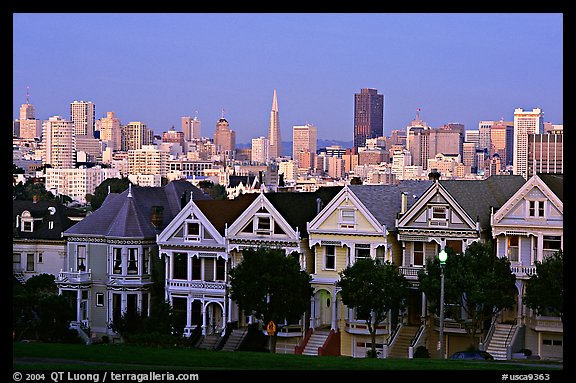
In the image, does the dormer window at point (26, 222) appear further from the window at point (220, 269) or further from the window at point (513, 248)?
the window at point (513, 248)

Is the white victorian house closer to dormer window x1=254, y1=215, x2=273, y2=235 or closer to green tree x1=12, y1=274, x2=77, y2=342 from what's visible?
dormer window x1=254, y1=215, x2=273, y2=235

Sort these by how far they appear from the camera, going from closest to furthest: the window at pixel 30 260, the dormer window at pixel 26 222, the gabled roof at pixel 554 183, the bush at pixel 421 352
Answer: the bush at pixel 421 352 → the gabled roof at pixel 554 183 → the window at pixel 30 260 → the dormer window at pixel 26 222

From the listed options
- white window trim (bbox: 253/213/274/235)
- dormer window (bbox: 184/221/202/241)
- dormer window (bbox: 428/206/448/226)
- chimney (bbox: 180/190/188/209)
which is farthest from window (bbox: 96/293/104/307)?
dormer window (bbox: 428/206/448/226)

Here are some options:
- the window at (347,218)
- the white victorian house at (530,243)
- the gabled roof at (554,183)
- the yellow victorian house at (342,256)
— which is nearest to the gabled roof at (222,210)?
the yellow victorian house at (342,256)

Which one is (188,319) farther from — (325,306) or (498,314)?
(498,314)

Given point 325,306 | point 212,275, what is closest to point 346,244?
point 325,306
